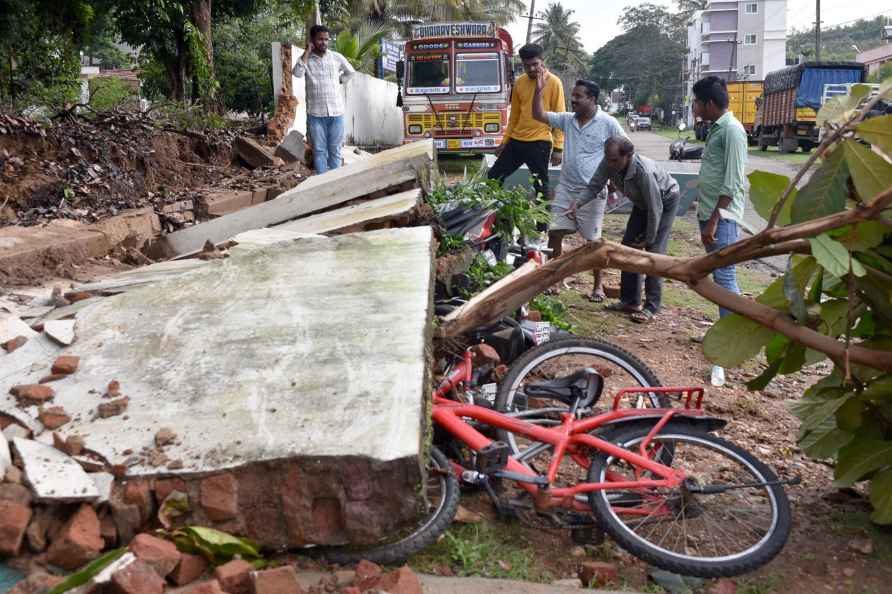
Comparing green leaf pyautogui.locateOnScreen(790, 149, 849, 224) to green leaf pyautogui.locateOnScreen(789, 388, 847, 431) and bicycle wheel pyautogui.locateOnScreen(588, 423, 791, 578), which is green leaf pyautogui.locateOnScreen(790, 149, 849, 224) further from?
bicycle wheel pyautogui.locateOnScreen(588, 423, 791, 578)

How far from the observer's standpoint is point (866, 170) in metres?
2.53

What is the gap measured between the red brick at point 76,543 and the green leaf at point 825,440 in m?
2.58

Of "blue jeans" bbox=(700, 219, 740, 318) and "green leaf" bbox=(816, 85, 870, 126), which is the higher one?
"green leaf" bbox=(816, 85, 870, 126)

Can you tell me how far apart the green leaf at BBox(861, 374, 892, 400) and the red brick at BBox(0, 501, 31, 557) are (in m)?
2.79

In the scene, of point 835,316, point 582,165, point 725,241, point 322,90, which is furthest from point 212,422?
point 322,90

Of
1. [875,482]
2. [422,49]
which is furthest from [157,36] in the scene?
[875,482]

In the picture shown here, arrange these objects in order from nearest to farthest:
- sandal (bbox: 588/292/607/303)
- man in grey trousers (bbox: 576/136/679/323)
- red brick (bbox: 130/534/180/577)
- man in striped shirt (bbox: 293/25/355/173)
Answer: red brick (bbox: 130/534/180/577) < man in grey trousers (bbox: 576/136/679/323) < sandal (bbox: 588/292/607/303) < man in striped shirt (bbox: 293/25/355/173)

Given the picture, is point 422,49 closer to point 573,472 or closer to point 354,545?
point 573,472

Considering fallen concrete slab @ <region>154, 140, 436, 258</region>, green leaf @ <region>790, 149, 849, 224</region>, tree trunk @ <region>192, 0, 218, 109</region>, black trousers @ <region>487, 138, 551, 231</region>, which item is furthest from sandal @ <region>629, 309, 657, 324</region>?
tree trunk @ <region>192, 0, 218, 109</region>

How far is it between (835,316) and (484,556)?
1569 millimetres

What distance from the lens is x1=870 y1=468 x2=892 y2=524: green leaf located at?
2877 mm

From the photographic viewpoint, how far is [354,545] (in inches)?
92.0

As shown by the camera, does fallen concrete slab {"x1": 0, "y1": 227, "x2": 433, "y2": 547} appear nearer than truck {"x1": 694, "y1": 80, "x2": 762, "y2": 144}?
Yes

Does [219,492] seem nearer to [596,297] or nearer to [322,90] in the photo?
[596,297]
